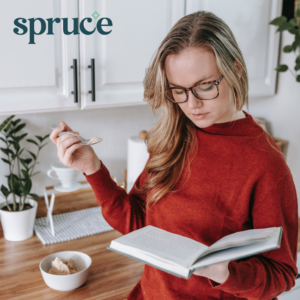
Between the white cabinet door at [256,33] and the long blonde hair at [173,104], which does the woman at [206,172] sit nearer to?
the long blonde hair at [173,104]

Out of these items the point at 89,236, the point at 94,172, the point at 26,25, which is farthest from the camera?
the point at 89,236

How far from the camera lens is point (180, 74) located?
855mm

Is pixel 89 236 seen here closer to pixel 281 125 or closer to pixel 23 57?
pixel 23 57

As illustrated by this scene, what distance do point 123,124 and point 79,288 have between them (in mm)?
903

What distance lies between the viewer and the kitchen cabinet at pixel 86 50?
121cm

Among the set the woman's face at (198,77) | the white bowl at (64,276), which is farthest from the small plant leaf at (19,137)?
the woman's face at (198,77)

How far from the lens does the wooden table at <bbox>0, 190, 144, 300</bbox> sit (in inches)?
45.8

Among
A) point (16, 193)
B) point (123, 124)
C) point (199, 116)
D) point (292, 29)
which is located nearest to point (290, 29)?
point (292, 29)

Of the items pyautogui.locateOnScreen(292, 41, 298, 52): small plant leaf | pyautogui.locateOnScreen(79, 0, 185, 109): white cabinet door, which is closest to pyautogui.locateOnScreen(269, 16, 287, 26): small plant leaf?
pyautogui.locateOnScreen(292, 41, 298, 52): small plant leaf

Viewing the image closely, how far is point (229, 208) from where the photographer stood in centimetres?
91

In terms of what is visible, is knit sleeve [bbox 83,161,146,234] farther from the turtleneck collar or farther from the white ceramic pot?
the white ceramic pot

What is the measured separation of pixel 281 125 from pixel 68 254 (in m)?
1.28

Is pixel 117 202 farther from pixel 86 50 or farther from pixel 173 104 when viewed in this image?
pixel 86 50

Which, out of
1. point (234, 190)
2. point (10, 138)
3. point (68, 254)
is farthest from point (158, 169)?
point (10, 138)
